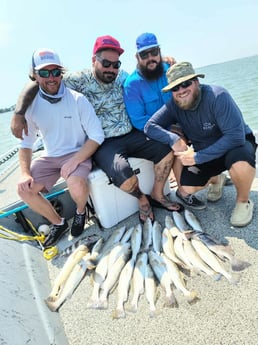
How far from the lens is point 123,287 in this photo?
2229 mm

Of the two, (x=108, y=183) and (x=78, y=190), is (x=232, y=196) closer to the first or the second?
(x=108, y=183)

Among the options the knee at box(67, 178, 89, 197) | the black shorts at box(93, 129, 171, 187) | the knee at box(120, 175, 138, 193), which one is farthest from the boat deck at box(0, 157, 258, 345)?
the black shorts at box(93, 129, 171, 187)

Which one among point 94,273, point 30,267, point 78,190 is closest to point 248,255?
point 94,273

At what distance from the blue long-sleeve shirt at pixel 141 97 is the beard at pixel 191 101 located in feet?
1.73

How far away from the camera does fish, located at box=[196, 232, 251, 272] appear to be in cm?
219

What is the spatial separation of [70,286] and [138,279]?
0.56m

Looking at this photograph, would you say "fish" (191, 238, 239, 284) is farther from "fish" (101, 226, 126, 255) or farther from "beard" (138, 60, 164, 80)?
"beard" (138, 60, 164, 80)

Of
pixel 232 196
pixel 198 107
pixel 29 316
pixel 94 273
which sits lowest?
pixel 232 196

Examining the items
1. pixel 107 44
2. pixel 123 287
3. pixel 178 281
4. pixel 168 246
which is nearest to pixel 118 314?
pixel 123 287

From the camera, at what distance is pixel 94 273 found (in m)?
2.45

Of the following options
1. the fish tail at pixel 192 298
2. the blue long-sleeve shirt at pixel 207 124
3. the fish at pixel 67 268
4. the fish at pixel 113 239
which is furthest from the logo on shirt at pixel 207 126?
the fish at pixel 67 268

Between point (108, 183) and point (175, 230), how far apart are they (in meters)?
0.82

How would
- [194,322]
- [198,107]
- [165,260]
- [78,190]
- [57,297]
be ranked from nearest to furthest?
[194,322] < [57,297] < [165,260] < [198,107] < [78,190]

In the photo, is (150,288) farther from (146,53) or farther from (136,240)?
(146,53)
